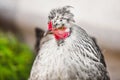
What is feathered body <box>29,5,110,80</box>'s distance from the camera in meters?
1.01

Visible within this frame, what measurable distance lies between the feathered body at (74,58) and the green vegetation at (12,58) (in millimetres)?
246

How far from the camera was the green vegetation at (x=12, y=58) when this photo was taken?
4.16ft

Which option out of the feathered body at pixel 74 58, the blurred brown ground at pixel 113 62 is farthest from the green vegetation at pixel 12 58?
the blurred brown ground at pixel 113 62

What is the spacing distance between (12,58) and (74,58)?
15.0 inches

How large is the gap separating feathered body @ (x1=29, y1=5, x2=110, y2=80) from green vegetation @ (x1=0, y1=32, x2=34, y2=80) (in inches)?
9.7

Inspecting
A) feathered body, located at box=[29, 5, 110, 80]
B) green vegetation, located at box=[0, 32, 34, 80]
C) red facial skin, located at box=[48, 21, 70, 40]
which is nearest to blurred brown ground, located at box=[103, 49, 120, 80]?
feathered body, located at box=[29, 5, 110, 80]

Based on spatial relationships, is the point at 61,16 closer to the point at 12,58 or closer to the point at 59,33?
the point at 59,33

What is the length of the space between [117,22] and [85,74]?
19 centimetres

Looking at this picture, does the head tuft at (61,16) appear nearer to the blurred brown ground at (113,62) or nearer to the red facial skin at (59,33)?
the red facial skin at (59,33)

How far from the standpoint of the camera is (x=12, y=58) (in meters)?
1.31

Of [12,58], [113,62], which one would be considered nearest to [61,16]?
[113,62]

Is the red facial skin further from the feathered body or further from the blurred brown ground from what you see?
the blurred brown ground

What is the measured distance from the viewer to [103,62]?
104 cm

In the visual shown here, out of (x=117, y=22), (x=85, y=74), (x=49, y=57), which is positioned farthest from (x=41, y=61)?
(x=117, y=22)
